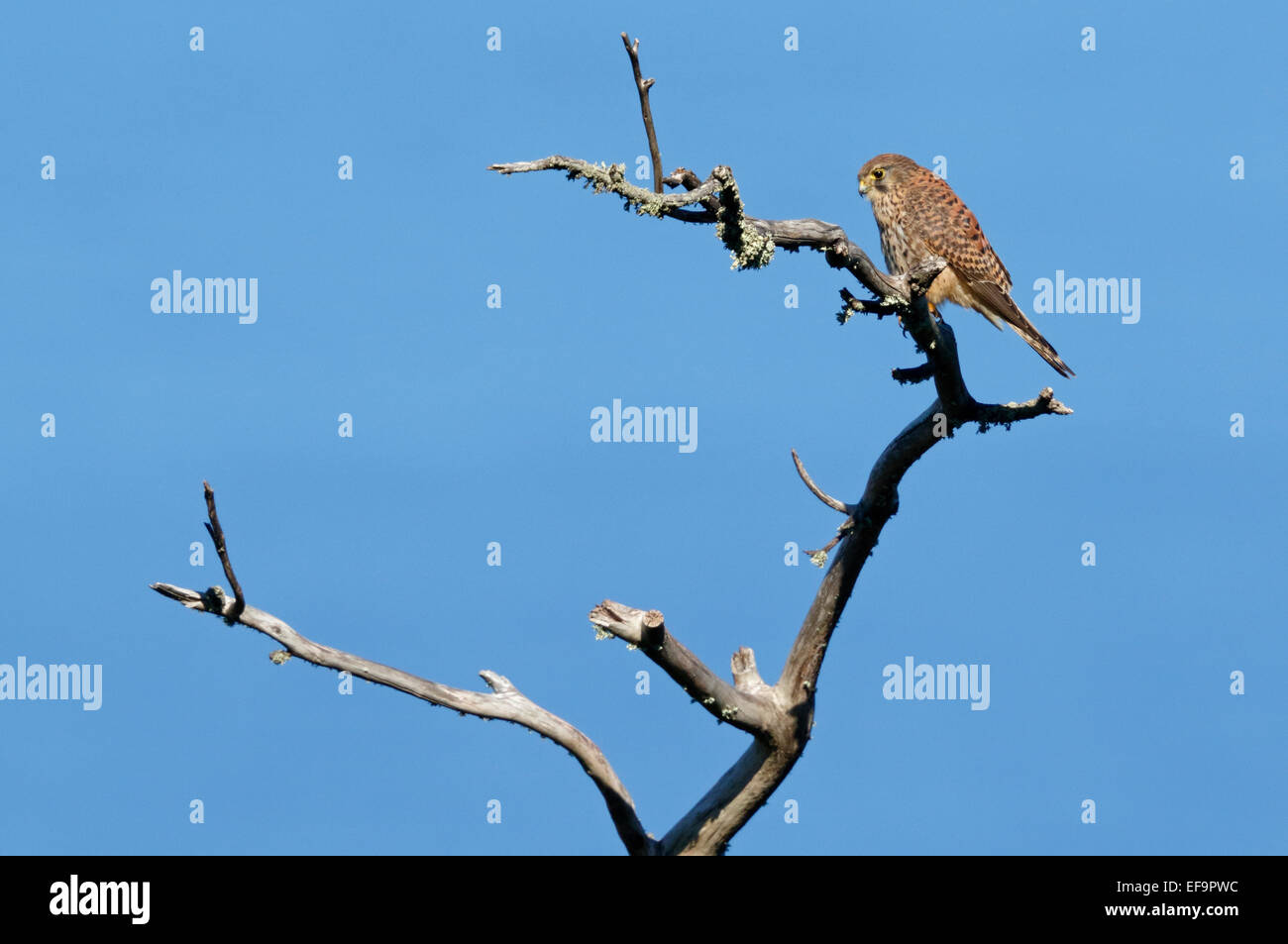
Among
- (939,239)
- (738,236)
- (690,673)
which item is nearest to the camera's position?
(738,236)

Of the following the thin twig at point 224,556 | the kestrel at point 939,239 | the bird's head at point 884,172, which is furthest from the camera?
the bird's head at point 884,172

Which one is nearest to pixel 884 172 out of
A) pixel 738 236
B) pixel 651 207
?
pixel 738 236

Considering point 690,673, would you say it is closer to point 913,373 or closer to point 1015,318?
point 913,373

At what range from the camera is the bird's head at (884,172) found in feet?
37.7

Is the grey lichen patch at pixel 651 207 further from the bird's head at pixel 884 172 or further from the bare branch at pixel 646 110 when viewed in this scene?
the bird's head at pixel 884 172

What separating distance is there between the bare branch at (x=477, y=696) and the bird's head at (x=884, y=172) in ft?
16.9

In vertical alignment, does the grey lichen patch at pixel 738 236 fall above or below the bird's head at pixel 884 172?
below

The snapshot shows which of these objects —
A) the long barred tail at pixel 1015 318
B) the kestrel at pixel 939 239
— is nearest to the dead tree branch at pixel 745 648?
the long barred tail at pixel 1015 318

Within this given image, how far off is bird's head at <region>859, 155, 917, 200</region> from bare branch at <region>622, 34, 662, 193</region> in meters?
5.05

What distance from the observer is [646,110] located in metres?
6.43

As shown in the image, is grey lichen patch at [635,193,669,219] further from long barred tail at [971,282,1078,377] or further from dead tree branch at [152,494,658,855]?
long barred tail at [971,282,1078,377]

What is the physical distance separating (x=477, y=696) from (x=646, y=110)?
3.81m

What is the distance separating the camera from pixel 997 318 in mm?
10430
